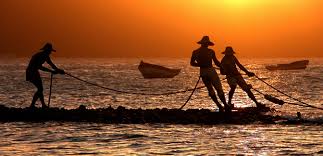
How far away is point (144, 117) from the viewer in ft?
73.3

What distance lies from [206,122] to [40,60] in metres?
6.43

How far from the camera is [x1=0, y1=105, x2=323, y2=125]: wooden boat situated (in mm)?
21578

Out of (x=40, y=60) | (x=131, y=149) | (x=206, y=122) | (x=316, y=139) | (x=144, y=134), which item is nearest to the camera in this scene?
(x=131, y=149)

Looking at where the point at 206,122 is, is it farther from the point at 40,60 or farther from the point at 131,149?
the point at 40,60

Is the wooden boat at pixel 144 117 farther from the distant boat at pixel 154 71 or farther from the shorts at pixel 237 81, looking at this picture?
the distant boat at pixel 154 71

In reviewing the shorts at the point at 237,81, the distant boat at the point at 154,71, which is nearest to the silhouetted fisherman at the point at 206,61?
the shorts at the point at 237,81

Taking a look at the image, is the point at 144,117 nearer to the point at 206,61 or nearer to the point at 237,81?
the point at 206,61

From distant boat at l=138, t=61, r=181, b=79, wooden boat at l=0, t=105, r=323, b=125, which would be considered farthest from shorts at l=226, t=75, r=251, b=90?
distant boat at l=138, t=61, r=181, b=79

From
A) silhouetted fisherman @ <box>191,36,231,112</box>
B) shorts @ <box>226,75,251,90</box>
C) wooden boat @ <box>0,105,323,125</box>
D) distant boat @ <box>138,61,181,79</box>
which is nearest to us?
wooden boat @ <box>0,105,323,125</box>

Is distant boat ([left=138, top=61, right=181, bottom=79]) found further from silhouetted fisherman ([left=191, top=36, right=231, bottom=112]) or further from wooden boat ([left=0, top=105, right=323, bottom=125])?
silhouetted fisherman ([left=191, top=36, right=231, bottom=112])

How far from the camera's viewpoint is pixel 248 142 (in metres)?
18.0

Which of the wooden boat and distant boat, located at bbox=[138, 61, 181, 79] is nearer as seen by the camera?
the wooden boat

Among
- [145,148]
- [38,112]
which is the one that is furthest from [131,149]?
[38,112]

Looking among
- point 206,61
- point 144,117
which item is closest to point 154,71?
point 144,117
